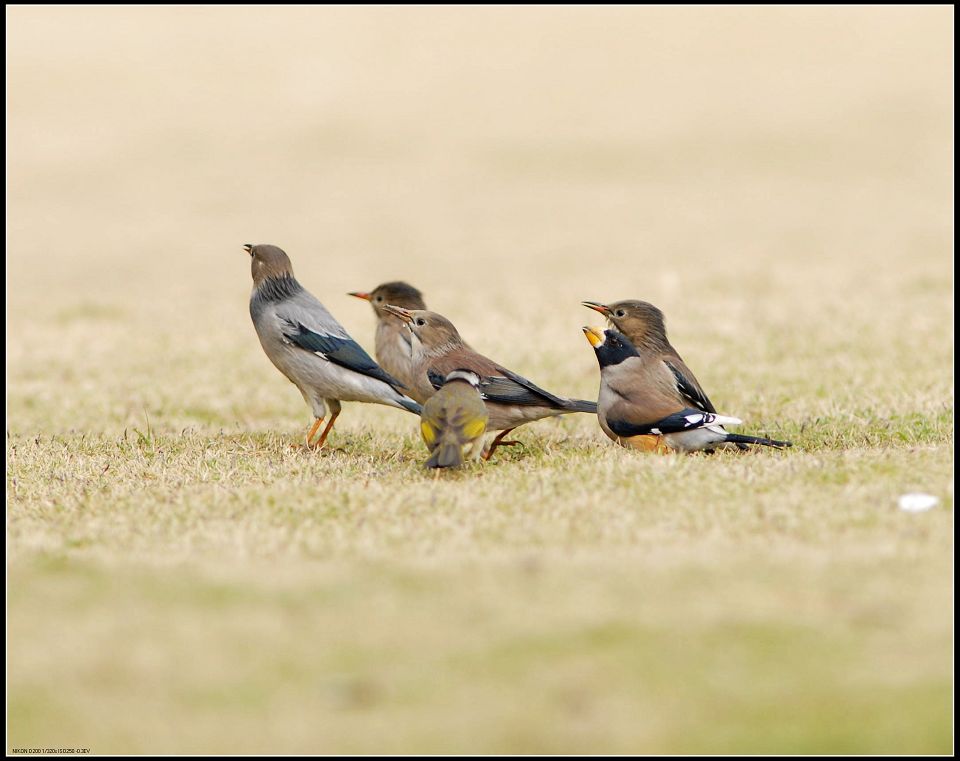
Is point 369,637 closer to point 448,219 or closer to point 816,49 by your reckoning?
point 448,219

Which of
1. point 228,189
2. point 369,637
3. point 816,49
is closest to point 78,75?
point 228,189

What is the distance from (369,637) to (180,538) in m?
1.94

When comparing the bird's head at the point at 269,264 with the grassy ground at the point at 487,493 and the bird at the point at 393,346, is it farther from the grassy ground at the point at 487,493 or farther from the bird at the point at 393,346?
the grassy ground at the point at 487,493

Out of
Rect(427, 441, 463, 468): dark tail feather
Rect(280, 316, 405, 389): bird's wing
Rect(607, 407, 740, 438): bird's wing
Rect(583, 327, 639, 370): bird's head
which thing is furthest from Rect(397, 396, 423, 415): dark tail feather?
Rect(607, 407, 740, 438): bird's wing

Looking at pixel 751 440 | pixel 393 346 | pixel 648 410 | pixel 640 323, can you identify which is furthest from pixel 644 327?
pixel 393 346

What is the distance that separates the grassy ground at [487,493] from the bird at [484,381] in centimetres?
32

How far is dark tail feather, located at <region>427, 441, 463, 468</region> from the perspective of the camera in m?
8.31

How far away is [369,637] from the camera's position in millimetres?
5520

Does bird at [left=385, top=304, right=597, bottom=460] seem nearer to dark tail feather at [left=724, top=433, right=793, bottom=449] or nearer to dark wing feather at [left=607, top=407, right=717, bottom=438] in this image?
dark wing feather at [left=607, top=407, right=717, bottom=438]

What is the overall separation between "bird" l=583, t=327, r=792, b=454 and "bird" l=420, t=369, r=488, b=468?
3.21 feet

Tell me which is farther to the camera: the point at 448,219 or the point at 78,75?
the point at 78,75

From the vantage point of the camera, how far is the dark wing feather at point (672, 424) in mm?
8828

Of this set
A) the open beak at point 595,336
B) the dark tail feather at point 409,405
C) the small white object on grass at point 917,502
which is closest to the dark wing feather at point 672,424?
the open beak at point 595,336

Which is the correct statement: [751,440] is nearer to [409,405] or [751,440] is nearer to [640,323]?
[640,323]
